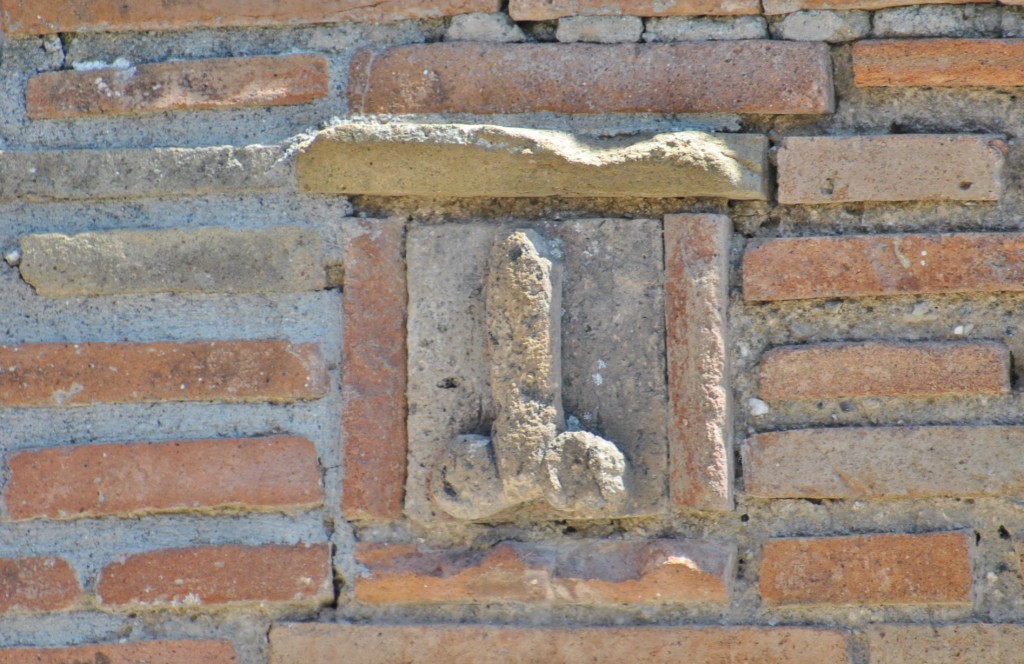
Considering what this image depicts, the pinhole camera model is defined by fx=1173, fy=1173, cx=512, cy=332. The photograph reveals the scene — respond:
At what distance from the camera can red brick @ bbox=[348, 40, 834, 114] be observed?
176 centimetres

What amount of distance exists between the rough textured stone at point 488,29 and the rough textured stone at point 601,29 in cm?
7

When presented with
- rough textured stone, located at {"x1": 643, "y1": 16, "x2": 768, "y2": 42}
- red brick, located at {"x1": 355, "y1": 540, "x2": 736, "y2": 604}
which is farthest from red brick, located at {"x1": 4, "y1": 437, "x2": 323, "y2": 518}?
rough textured stone, located at {"x1": 643, "y1": 16, "x2": 768, "y2": 42}

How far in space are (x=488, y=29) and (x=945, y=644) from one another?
114cm

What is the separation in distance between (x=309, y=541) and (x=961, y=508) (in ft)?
3.19

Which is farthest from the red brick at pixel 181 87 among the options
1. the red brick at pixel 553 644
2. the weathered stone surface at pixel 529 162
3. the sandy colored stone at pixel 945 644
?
the sandy colored stone at pixel 945 644

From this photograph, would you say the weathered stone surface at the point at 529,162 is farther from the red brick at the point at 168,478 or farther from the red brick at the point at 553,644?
the red brick at the point at 553,644

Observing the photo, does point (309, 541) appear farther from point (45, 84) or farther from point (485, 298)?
point (45, 84)

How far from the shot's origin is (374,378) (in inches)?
69.9

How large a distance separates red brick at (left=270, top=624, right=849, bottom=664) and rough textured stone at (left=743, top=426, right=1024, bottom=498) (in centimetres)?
22

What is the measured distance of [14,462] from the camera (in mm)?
1806

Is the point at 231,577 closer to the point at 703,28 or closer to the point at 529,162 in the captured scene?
the point at 529,162

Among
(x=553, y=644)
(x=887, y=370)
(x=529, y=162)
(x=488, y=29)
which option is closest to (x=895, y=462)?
(x=887, y=370)

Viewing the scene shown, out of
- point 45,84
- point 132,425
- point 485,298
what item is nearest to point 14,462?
point 132,425

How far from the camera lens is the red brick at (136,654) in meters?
1.78
